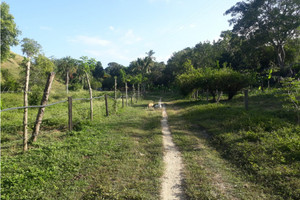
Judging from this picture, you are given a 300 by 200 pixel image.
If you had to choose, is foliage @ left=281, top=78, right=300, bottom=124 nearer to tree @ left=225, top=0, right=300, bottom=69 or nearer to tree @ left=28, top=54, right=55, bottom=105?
tree @ left=28, top=54, right=55, bottom=105

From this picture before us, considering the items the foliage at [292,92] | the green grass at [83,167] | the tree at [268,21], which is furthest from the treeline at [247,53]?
the green grass at [83,167]

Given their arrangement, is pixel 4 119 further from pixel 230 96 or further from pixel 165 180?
pixel 230 96

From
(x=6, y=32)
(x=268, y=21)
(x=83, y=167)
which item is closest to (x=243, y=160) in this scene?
(x=83, y=167)

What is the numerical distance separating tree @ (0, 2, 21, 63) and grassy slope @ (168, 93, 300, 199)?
1035 inches

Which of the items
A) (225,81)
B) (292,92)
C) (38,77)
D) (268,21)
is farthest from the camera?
(38,77)

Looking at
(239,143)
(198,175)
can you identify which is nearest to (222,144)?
(239,143)

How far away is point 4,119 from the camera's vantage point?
949 cm

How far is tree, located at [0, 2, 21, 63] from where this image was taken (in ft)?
72.2

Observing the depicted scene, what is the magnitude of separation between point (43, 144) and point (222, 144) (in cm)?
579

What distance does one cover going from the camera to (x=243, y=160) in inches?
181

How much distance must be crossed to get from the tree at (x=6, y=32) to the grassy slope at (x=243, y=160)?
26.3 m

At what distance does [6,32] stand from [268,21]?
109 feet

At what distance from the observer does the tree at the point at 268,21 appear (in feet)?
67.0

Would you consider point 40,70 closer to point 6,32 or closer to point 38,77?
point 38,77
